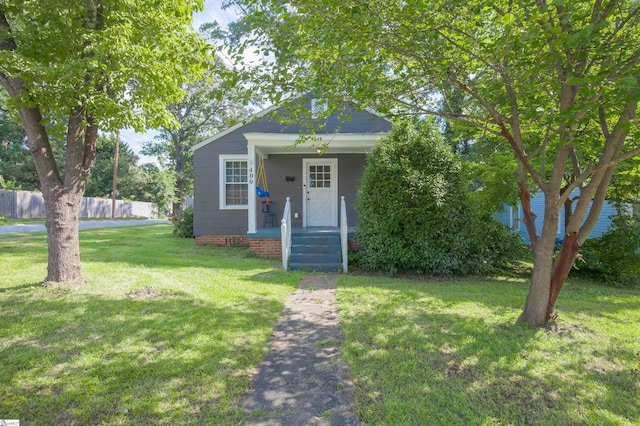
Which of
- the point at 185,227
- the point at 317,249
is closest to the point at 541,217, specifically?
the point at 317,249

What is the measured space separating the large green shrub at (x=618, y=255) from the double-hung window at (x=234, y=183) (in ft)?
29.7

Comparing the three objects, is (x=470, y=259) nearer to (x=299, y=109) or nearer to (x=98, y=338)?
(x=299, y=109)

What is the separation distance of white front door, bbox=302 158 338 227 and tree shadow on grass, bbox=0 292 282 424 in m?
6.31

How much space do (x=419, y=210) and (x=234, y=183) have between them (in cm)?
637

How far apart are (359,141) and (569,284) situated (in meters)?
5.79

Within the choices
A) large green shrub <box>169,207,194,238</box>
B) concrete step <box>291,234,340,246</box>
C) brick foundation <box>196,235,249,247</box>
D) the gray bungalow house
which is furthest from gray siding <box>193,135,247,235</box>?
concrete step <box>291,234,340,246</box>

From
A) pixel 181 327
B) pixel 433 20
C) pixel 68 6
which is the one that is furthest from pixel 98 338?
pixel 433 20

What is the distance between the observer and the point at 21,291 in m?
4.94

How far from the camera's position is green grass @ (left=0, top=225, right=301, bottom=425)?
2.41 metres

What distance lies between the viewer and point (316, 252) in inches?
330

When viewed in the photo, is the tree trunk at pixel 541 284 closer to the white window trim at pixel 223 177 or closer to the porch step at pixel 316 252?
the porch step at pixel 316 252

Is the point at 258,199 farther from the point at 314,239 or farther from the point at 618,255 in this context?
the point at 618,255

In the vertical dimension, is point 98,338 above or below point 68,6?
below

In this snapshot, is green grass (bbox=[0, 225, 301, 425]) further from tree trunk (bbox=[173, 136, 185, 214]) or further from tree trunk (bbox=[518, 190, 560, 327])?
tree trunk (bbox=[173, 136, 185, 214])
